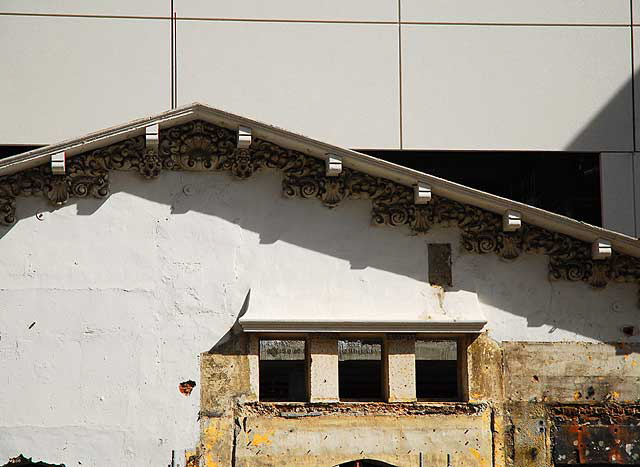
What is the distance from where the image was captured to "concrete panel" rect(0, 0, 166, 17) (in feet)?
56.5

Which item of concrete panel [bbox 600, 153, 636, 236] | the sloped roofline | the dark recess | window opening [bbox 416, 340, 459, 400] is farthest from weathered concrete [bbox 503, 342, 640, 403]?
the dark recess

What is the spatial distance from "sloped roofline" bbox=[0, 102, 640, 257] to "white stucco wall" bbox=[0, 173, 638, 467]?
1.66 feet

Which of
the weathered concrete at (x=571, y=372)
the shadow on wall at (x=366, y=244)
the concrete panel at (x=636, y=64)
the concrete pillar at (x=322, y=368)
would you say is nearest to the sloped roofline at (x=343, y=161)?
the shadow on wall at (x=366, y=244)

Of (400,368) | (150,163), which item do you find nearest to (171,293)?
(150,163)

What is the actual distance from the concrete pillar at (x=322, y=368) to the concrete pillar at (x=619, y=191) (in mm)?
6918

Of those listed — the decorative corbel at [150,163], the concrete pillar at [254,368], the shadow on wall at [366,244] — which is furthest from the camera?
the shadow on wall at [366,244]

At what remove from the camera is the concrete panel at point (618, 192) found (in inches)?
698

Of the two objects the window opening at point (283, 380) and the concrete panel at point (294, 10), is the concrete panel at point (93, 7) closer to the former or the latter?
the concrete panel at point (294, 10)

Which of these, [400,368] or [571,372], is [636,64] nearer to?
[571,372]

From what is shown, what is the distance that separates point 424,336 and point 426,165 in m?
6.11

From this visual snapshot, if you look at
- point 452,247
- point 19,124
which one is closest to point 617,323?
point 452,247

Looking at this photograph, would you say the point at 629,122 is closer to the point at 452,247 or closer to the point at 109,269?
the point at 452,247

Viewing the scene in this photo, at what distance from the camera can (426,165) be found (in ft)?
60.6

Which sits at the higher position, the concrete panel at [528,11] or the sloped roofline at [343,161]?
the concrete panel at [528,11]
